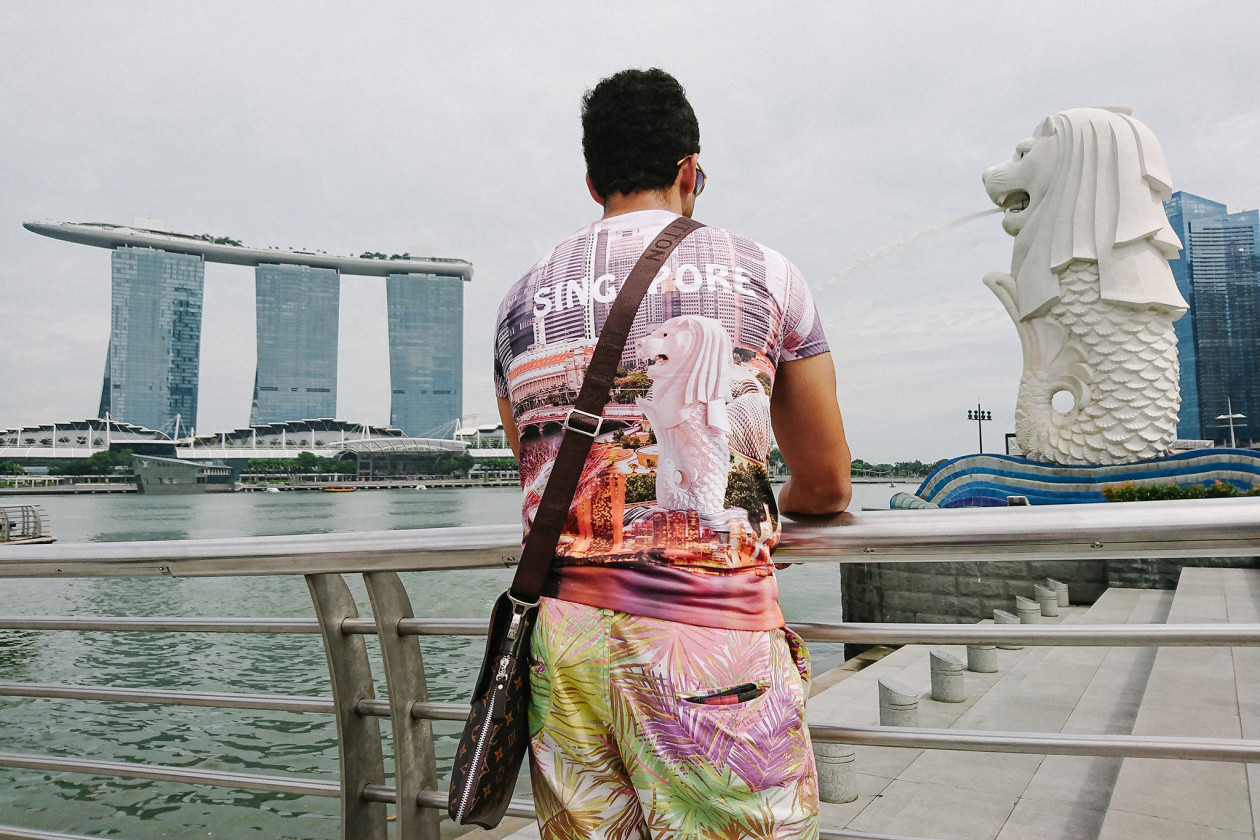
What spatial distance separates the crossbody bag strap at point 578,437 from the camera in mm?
883

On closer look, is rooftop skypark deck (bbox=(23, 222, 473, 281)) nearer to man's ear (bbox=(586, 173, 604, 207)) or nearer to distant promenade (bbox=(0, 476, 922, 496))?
distant promenade (bbox=(0, 476, 922, 496))

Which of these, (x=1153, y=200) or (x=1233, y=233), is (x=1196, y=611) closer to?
(x=1153, y=200)

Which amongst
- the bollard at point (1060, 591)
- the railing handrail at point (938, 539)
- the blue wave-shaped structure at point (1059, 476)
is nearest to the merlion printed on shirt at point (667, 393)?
the railing handrail at point (938, 539)

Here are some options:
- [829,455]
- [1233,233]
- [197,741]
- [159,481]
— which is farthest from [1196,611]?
[159,481]

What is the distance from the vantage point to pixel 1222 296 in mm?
44469

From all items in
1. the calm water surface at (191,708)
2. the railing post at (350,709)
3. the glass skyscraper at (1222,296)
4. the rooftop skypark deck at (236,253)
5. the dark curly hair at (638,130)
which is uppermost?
the rooftop skypark deck at (236,253)

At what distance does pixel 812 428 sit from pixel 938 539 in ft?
0.88

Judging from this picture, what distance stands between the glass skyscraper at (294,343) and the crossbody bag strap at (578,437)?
103 metres

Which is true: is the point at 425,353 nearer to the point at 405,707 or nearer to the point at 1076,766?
the point at 1076,766

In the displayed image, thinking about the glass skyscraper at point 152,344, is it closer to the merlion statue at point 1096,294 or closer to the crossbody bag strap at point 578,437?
the merlion statue at point 1096,294

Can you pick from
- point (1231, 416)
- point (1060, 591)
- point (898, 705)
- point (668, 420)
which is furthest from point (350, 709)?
point (1231, 416)

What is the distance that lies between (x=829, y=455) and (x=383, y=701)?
0.99 m

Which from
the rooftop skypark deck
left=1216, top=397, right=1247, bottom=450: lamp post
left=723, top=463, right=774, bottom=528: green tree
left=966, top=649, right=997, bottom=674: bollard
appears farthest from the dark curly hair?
the rooftop skypark deck

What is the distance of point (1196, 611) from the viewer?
564 centimetres
